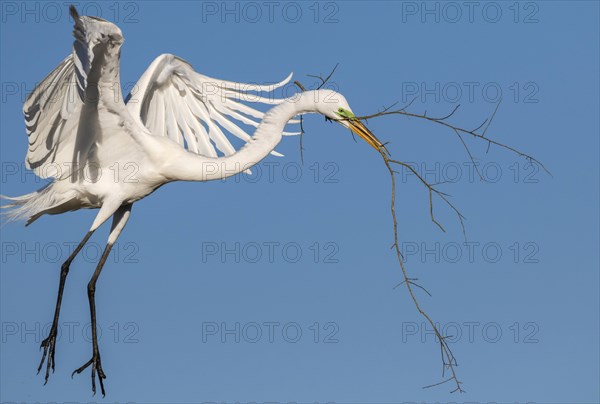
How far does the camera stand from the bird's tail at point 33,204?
12.5 meters

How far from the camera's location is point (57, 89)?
37.9ft

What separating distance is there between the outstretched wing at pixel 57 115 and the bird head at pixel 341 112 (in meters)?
2.32

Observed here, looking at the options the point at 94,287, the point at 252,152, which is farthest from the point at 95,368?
the point at 252,152

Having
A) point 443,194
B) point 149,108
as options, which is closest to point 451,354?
point 443,194

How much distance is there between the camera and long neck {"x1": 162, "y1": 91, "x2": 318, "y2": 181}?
11461 mm

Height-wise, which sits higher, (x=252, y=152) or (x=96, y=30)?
A: (x=96, y=30)

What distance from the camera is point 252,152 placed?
11.6 m

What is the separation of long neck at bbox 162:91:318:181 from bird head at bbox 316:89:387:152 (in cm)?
10

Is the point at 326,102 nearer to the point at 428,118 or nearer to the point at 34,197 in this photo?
the point at 428,118

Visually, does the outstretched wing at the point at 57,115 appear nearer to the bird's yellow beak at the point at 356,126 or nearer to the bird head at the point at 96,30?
the bird head at the point at 96,30

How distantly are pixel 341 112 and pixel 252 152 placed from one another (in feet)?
3.28

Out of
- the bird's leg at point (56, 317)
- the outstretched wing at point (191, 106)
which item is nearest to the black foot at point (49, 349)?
the bird's leg at point (56, 317)

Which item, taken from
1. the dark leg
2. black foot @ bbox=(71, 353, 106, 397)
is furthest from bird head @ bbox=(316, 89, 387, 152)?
black foot @ bbox=(71, 353, 106, 397)

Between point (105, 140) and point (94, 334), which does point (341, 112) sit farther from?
point (94, 334)
